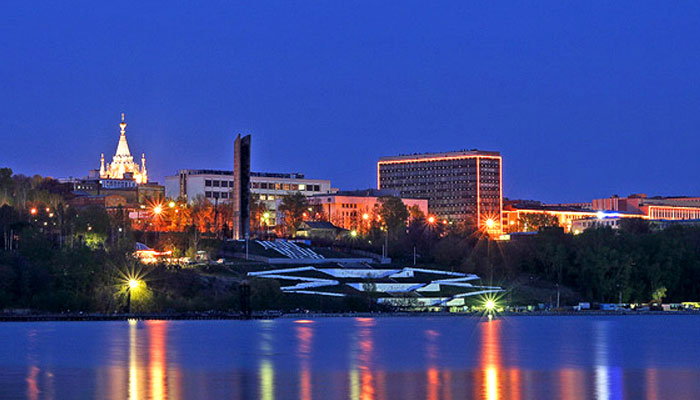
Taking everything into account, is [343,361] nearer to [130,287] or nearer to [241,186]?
[130,287]

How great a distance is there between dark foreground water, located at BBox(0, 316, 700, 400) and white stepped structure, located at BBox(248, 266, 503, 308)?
750 inches

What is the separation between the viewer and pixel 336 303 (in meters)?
128

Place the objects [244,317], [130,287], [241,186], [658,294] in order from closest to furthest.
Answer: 1. [130,287]
2. [244,317]
3. [658,294]
4. [241,186]

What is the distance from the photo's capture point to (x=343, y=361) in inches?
2820

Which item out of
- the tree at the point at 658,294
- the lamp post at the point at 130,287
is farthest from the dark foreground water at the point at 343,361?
the tree at the point at 658,294

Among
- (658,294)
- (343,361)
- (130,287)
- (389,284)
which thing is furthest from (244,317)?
(658,294)

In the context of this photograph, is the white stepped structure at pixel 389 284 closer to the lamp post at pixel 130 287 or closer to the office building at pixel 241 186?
the lamp post at pixel 130 287

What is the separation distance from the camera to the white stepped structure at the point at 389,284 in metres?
132

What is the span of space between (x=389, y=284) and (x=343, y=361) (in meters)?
64.8

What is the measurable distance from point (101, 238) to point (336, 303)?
37850 mm

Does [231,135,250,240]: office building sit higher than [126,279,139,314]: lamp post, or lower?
higher

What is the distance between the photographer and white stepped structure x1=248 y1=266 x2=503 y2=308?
132 m

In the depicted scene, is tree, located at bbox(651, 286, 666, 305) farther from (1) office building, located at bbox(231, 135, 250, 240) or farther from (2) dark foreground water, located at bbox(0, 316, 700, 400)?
(1) office building, located at bbox(231, 135, 250, 240)

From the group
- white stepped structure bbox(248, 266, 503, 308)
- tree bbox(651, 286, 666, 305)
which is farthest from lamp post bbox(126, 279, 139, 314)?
tree bbox(651, 286, 666, 305)
